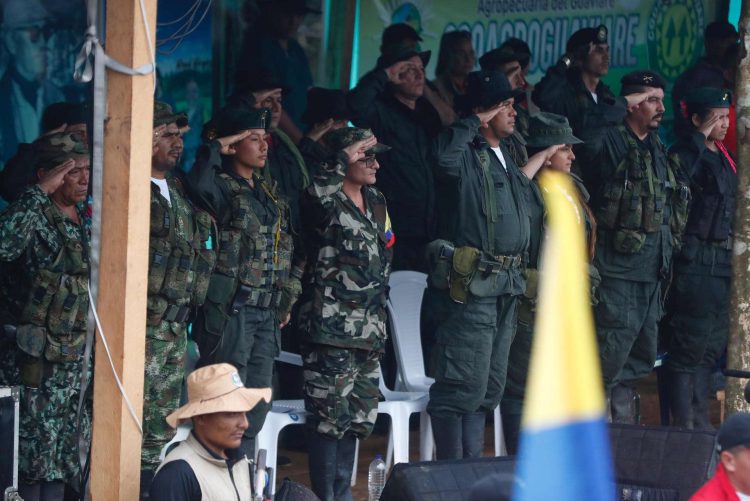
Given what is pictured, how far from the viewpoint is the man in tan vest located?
Answer: 4.90 m

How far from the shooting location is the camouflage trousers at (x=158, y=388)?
6492 millimetres

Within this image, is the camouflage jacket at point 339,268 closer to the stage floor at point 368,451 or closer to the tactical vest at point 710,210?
the stage floor at point 368,451

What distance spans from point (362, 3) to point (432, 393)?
3339 millimetres

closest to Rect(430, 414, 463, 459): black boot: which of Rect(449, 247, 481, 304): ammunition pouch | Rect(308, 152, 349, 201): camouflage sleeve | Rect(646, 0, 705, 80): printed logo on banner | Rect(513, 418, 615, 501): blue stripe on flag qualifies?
Rect(449, 247, 481, 304): ammunition pouch

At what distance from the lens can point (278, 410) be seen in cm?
741

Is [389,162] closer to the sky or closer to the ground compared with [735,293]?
closer to the sky

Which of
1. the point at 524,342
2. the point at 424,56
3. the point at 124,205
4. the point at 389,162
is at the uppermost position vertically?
the point at 424,56

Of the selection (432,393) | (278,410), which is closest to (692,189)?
(432,393)

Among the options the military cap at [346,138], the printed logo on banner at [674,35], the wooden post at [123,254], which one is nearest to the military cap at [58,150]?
the military cap at [346,138]

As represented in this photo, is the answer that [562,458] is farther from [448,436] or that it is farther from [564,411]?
[448,436]

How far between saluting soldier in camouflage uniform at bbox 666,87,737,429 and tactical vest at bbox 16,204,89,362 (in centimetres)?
421

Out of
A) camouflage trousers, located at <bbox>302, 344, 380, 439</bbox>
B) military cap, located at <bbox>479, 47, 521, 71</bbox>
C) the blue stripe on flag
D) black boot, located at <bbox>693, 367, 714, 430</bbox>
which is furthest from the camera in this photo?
black boot, located at <bbox>693, 367, 714, 430</bbox>

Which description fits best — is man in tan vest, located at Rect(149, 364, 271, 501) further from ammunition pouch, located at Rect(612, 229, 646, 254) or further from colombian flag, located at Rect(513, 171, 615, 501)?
ammunition pouch, located at Rect(612, 229, 646, 254)

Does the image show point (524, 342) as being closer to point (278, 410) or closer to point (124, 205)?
point (278, 410)
